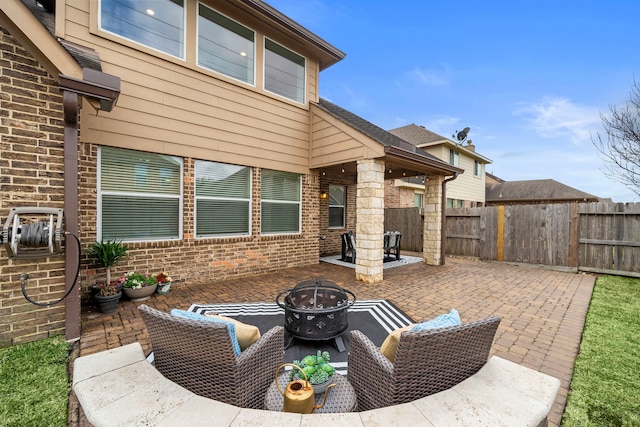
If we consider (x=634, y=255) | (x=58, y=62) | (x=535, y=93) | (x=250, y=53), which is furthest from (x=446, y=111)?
(x=58, y=62)

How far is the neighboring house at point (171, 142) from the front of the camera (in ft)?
10.3

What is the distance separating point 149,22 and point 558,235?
11.4 meters

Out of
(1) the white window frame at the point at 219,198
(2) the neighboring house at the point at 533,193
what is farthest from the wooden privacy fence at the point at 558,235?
(2) the neighboring house at the point at 533,193

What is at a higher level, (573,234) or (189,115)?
(189,115)

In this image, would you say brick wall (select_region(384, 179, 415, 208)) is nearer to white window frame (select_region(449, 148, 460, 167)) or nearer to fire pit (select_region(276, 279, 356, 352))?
white window frame (select_region(449, 148, 460, 167))

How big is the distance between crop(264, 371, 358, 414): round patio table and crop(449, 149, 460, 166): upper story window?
1658 centimetres

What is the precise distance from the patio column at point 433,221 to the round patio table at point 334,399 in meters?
7.25

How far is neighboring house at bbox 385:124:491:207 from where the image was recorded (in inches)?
572

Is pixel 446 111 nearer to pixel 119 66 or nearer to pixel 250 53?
pixel 250 53

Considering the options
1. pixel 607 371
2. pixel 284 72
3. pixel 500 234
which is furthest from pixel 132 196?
pixel 500 234

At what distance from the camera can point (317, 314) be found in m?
2.99

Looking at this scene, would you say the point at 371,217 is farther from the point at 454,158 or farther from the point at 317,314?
the point at 454,158

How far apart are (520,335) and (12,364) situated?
230 inches

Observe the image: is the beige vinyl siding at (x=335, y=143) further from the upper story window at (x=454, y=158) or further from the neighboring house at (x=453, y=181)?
the upper story window at (x=454, y=158)
